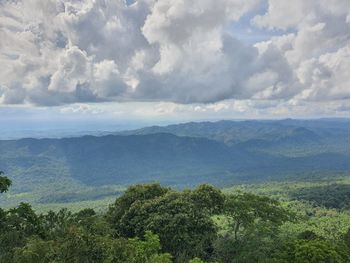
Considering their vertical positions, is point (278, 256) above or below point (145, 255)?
below

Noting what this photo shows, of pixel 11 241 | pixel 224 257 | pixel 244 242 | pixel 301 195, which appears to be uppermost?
pixel 11 241

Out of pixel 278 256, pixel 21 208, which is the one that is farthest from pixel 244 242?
pixel 21 208

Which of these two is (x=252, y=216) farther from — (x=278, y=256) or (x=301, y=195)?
(x=301, y=195)

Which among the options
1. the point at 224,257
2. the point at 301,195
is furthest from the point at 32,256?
the point at 301,195

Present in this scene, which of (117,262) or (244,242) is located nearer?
(117,262)

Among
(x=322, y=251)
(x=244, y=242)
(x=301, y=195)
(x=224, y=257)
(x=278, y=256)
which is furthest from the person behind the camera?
(x=301, y=195)

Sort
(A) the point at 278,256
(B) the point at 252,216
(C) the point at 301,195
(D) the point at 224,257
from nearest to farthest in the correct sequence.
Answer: (A) the point at 278,256, (D) the point at 224,257, (B) the point at 252,216, (C) the point at 301,195

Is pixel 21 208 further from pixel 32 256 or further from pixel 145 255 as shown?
pixel 145 255
